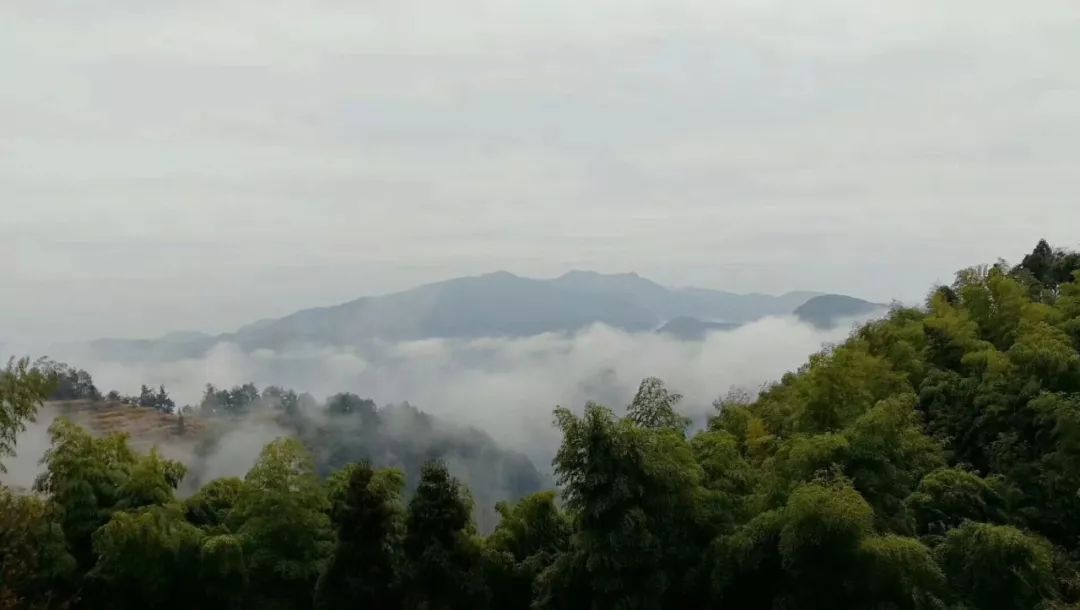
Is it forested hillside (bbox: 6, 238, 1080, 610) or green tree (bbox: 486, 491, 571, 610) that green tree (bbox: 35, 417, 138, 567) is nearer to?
forested hillside (bbox: 6, 238, 1080, 610)

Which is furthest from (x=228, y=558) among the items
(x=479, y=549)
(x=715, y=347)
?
(x=715, y=347)

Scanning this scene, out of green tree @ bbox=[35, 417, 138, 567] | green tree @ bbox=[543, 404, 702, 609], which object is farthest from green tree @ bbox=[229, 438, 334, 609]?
green tree @ bbox=[543, 404, 702, 609]

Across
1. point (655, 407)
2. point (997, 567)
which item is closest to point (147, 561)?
point (655, 407)

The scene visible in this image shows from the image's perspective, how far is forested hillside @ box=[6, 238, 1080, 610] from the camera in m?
11.4

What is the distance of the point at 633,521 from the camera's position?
1190 cm

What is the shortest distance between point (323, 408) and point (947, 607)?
89891 millimetres

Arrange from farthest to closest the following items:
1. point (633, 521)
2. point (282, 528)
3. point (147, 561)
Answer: point (282, 528)
point (147, 561)
point (633, 521)

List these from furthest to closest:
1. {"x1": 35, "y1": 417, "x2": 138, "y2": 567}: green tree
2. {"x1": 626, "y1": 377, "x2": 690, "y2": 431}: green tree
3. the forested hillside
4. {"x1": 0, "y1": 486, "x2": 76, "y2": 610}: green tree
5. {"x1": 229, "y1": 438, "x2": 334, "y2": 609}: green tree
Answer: {"x1": 626, "y1": 377, "x2": 690, "y2": 431}: green tree, {"x1": 35, "y1": 417, "x2": 138, "y2": 567}: green tree, {"x1": 229, "y1": 438, "x2": 334, "y2": 609}: green tree, the forested hillside, {"x1": 0, "y1": 486, "x2": 76, "y2": 610}: green tree

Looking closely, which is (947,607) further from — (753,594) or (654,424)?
(654,424)

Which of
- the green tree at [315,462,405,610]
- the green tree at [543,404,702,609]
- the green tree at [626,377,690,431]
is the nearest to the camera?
the green tree at [543,404,702,609]

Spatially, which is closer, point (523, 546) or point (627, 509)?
point (627, 509)

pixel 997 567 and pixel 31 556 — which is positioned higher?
pixel 31 556

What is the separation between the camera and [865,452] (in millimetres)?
12328

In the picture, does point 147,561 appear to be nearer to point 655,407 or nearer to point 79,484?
point 79,484
